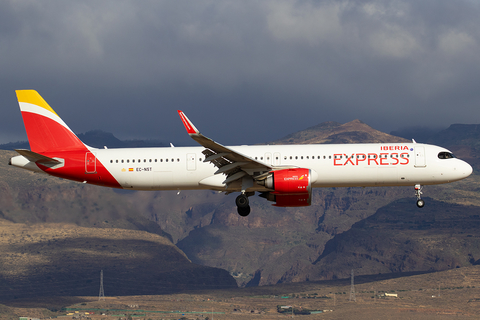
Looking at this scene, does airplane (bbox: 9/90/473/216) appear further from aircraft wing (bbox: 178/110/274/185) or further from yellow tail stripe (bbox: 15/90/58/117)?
yellow tail stripe (bbox: 15/90/58/117)

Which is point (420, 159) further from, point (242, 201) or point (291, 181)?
point (242, 201)

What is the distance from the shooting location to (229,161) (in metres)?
46.9

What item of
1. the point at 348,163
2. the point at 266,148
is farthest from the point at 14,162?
the point at 348,163

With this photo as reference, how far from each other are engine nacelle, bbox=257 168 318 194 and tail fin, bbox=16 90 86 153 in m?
18.2

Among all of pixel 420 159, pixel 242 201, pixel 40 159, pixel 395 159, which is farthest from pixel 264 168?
pixel 40 159

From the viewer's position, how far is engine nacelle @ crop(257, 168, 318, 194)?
151 feet

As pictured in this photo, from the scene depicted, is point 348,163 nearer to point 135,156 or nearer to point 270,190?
point 270,190

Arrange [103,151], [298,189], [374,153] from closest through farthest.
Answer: [298,189], [374,153], [103,151]

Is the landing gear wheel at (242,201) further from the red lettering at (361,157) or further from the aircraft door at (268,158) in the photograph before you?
the red lettering at (361,157)

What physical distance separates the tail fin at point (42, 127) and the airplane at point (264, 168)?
1.21 m

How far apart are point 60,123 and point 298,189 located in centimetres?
2327

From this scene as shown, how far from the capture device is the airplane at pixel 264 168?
47188mm

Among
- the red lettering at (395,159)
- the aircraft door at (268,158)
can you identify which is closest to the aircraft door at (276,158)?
the aircraft door at (268,158)

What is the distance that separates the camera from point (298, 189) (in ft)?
151
